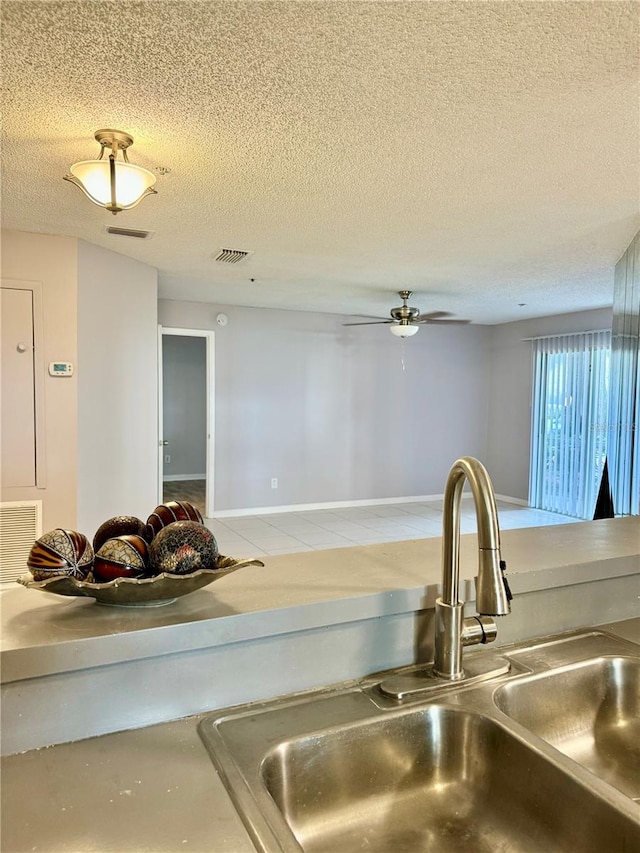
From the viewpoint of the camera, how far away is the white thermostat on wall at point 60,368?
3.62 metres

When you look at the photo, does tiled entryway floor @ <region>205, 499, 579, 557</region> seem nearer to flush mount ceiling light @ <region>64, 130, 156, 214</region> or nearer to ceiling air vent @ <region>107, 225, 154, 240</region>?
ceiling air vent @ <region>107, 225, 154, 240</region>

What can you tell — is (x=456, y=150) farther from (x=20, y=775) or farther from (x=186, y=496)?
(x=186, y=496)

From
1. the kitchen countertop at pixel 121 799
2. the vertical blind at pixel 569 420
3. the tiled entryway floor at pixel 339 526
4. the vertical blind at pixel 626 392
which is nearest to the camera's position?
the kitchen countertop at pixel 121 799

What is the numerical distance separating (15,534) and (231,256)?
2459 millimetres

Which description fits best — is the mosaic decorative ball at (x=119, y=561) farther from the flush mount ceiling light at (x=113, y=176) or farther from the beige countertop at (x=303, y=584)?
the flush mount ceiling light at (x=113, y=176)

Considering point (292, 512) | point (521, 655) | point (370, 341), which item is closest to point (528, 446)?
point (370, 341)

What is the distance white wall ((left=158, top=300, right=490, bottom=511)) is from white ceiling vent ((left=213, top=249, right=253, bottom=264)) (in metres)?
1.97

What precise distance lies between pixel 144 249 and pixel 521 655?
147 inches

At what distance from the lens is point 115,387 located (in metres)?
4.04

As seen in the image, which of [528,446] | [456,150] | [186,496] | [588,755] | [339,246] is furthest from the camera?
[186,496]

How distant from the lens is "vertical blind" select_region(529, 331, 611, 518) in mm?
6105

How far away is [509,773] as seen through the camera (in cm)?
90

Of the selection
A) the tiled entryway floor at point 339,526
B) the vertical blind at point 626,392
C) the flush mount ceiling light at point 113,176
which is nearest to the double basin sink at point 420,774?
the flush mount ceiling light at point 113,176

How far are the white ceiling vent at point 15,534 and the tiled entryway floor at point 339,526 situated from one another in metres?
1.67
